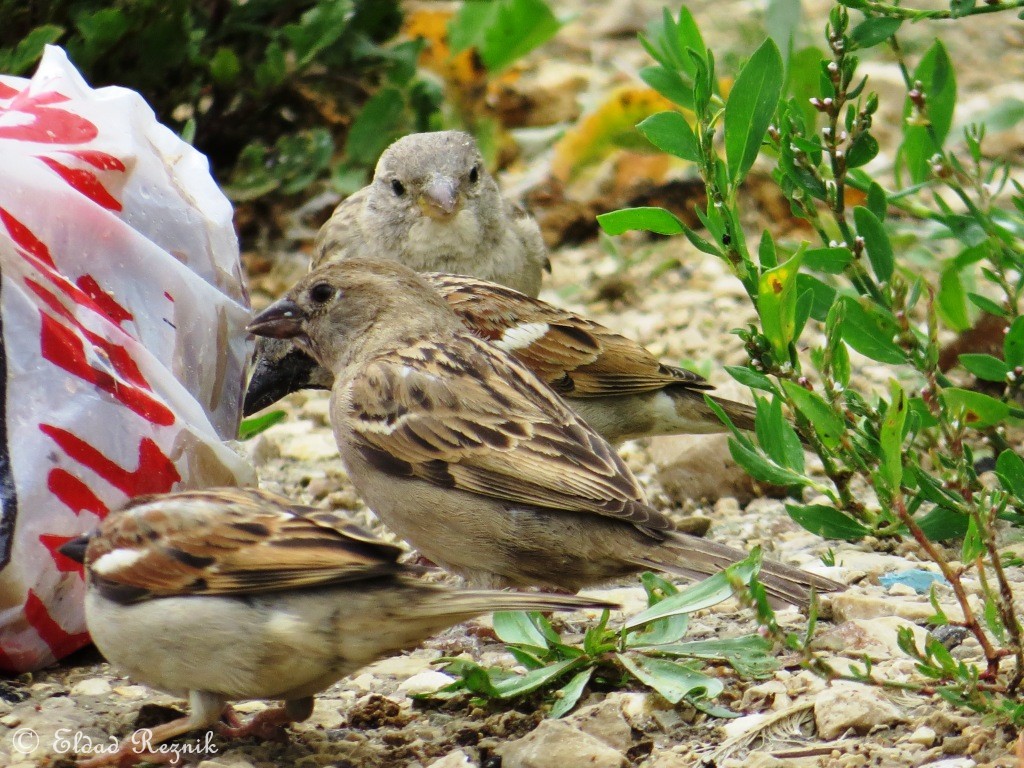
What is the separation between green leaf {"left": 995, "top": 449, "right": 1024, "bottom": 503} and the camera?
3.29 metres

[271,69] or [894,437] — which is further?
[271,69]

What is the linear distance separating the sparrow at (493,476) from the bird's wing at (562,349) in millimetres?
538

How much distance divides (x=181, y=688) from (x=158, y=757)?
145mm

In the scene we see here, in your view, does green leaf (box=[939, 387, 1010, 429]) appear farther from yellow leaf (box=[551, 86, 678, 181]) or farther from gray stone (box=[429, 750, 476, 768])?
yellow leaf (box=[551, 86, 678, 181])

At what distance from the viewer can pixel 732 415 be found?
14.7 ft

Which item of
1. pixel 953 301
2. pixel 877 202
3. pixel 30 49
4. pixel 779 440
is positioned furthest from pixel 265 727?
pixel 30 49

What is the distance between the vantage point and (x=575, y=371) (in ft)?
15.2

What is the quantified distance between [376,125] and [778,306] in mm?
3733

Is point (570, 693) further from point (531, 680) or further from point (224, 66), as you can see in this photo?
point (224, 66)

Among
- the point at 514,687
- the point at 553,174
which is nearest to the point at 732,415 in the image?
the point at 514,687

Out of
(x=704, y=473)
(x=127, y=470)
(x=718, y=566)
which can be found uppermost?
(x=127, y=470)

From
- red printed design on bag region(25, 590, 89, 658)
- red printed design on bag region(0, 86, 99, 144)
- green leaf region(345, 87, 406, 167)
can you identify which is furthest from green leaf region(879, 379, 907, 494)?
green leaf region(345, 87, 406, 167)

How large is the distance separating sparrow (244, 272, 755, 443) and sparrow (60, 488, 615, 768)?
1.67 m

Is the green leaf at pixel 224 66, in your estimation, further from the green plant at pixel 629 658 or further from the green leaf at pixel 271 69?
the green plant at pixel 629 658
